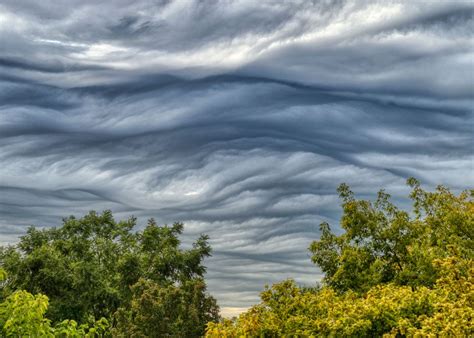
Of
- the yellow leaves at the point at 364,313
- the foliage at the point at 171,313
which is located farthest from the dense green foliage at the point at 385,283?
the foliage at the point at 171,313

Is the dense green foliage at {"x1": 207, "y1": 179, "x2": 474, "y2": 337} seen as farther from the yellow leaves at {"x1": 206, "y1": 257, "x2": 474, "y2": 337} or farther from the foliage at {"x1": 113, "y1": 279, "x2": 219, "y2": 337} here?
the foliage at {"x1": 113, "y1": 279, "x2": 219, "y2": 337}

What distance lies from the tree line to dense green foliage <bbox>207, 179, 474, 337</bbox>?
4cm

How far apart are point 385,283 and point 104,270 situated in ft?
85.1

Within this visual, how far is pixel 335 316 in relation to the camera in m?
17.0

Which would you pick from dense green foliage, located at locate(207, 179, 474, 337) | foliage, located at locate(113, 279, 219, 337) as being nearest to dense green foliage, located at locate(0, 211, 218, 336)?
foliage, located at locate(113, 279, 219, 337)

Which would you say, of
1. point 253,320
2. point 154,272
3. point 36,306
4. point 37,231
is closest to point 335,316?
point 253,320

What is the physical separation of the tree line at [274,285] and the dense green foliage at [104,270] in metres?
0.07

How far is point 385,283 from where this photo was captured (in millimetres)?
24375

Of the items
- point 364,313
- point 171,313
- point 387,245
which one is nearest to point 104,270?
point 171,313

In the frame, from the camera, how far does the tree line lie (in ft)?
53.8

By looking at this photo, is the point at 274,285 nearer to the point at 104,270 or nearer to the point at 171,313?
the point at 171,313

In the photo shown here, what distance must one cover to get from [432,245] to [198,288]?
10286 mm

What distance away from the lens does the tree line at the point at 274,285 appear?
1641cm

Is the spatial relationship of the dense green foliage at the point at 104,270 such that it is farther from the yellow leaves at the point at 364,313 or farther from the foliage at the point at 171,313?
the yellow leaves at the point at 364,313
